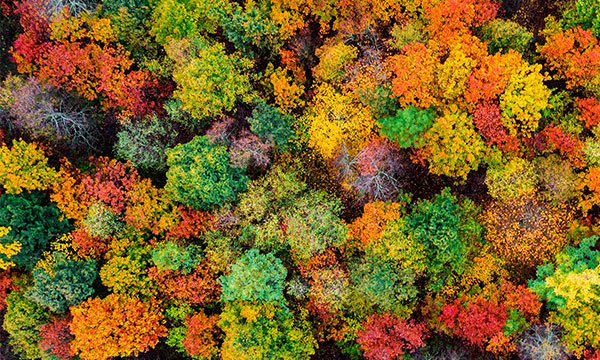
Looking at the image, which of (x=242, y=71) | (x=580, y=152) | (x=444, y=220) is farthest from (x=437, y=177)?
(x=242, y=71)

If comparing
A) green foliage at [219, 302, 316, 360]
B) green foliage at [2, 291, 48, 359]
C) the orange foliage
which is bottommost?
green foliage at [2, 291, 48, 359]

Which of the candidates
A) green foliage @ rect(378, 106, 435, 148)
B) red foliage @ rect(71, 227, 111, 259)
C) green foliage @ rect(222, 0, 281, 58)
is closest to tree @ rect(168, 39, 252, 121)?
green foliage @ rect(222, 0, 281, 58)

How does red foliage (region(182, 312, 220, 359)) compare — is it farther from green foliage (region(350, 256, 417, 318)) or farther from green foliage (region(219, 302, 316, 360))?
green foliage (region(350, 256, 417, 318))

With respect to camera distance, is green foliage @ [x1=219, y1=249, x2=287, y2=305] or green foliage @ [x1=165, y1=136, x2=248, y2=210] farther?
green foliage @ [x1=165, y1=136, x2=248, y2=210]

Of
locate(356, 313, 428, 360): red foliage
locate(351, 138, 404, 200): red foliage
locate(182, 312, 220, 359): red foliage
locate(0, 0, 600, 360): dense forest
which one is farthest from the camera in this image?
locate(182, 312, 220, 359): red foliage

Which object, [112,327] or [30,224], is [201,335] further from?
[30,224]
